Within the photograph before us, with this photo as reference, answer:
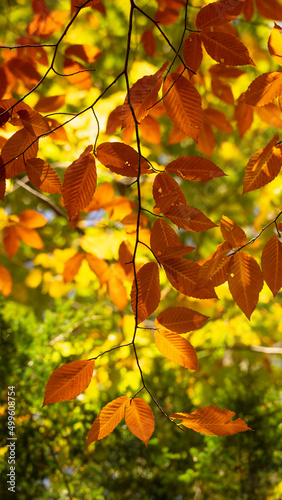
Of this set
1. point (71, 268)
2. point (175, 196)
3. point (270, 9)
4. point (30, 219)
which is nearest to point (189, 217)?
point (175, 196)

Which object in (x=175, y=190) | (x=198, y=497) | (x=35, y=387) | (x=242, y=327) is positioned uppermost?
(x=175, y=190)

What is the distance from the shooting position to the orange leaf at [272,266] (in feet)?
2.00

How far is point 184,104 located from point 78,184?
0.71 feet

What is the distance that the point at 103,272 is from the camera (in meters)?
1.26

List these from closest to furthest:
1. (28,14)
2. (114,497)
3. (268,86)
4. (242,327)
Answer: (268,86) → (114,497) → (242,327) → (28,14)

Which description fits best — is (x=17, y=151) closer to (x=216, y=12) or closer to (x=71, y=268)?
(x=216, y=12)

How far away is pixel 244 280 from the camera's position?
0.62 meters

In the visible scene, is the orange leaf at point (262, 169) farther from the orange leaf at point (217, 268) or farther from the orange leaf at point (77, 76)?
the orange leaf at point (77, 76)

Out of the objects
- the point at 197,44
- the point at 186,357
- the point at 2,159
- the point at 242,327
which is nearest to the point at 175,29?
the point at 242,327

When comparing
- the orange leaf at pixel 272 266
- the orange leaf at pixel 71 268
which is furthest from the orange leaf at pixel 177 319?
the orange leaf at pixel 71 268

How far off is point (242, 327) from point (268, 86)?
5.21 ft

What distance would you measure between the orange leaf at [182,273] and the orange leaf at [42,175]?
0.76 feet

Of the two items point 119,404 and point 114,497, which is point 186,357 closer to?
point 119,404

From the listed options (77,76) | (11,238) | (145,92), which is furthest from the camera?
(11,238)
